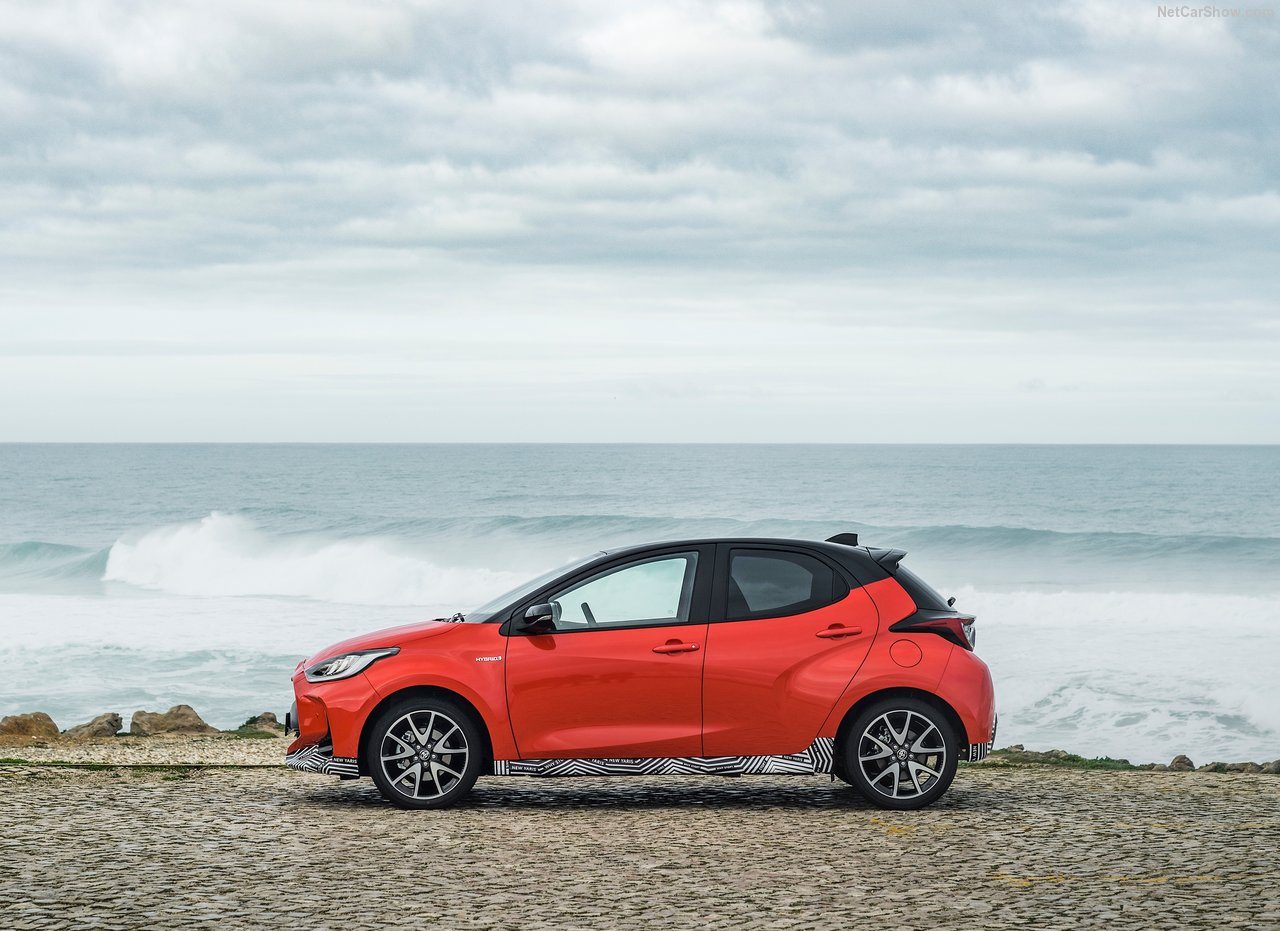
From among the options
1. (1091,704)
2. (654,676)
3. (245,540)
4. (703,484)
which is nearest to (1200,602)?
(1091,704)

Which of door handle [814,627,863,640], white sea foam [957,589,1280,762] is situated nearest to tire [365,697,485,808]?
door handle [814,627,863,640]

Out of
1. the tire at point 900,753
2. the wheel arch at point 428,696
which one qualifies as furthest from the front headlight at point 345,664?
the tire at point 900,753

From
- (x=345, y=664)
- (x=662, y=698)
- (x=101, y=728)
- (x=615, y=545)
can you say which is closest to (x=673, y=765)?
(x=662, y=698)

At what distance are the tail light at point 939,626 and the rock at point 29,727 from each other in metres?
10.4

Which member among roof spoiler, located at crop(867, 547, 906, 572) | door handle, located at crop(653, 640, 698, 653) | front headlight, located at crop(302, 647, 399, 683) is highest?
roof spoiler, located at crop(867, 547, 906, 572)

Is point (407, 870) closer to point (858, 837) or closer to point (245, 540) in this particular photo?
point (858, 837)

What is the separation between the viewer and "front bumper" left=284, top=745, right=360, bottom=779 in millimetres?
8406

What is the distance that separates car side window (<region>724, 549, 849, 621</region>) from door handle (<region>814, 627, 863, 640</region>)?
0.55ft

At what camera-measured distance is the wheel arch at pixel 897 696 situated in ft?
27.6

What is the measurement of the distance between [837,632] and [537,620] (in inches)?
72.0

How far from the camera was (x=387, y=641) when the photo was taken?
852 cm

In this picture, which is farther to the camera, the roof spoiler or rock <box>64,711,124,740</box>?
rock <box>64,711,124,740</box>

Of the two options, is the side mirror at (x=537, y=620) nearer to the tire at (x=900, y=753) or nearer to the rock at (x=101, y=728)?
the tire at (x=900, y=753)

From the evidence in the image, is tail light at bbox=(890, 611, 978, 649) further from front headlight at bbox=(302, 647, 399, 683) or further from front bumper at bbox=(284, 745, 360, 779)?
front bumper at bbox=(284, 745, 360, 779)
